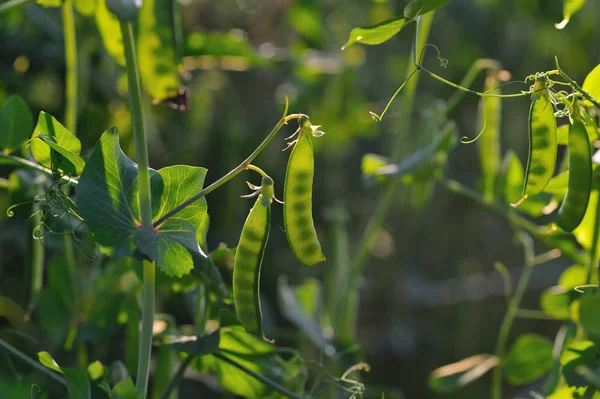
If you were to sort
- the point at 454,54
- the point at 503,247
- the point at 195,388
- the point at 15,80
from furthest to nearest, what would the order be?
the point at 503,247 → the point at 454,54 → the point at 195,388 → the point at 15,80

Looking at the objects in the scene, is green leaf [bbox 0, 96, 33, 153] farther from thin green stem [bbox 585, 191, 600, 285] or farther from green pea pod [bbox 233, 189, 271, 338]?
thin green stem [bbox 585, 191, 600, 285]

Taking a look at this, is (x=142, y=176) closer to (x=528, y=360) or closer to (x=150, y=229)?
(x=150, y=229)

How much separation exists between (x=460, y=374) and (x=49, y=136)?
551 mm

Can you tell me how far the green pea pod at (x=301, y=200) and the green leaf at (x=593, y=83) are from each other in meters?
0.23

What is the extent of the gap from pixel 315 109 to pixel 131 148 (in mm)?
482

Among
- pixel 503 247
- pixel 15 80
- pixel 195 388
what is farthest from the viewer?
A: pixel 503 247

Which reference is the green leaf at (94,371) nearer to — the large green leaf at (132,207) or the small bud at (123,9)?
the large green leaf at (132,207)

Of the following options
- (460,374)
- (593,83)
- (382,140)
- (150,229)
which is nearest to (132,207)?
(150,229)

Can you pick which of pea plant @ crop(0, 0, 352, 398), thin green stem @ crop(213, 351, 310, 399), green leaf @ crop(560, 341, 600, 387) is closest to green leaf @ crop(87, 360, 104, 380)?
pea plant @ crop(0, 0, 352, 398)

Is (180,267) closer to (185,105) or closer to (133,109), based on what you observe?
(133,109)

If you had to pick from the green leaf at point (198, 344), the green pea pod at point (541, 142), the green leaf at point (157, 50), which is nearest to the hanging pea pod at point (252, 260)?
the green leaf at point (198, 344)

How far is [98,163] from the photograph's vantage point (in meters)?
0.57

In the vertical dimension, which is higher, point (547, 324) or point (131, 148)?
point (131, 148)

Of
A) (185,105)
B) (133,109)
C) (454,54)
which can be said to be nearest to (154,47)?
(185,105)
